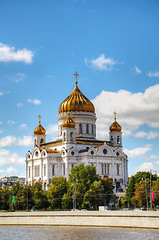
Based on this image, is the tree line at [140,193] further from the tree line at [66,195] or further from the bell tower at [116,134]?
the bell tower at [116,134]

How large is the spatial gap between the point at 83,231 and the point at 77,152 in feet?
145

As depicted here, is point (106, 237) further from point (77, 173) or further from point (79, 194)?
point (77, 173)

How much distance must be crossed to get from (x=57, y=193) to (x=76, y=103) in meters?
32.0

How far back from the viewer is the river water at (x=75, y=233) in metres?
53.0

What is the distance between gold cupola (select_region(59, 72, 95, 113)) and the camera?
110 metres

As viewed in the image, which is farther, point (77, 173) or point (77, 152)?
point (77, 152)

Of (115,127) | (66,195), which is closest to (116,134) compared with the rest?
(115,127)

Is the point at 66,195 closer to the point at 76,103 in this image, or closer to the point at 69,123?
the point at 69,123

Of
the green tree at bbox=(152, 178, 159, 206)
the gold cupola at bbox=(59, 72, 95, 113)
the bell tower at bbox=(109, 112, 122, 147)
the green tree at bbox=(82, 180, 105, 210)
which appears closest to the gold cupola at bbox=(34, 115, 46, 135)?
the gold cupola at bbox=(59, 72, 95, 113)

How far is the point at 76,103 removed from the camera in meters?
110

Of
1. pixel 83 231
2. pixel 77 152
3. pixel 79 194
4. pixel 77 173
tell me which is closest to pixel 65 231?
pixel 83 231

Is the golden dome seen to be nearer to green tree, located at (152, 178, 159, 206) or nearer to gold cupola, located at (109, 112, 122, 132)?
gold cupola, located at (109, 112, 122, 132)

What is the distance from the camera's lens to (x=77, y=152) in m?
103

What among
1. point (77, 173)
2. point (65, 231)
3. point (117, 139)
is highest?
point (117, 139)
